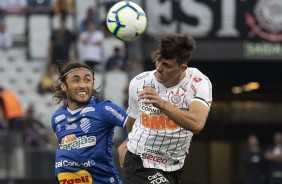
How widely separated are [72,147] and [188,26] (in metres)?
11.3

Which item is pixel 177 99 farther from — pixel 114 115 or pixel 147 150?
pixel 114 115

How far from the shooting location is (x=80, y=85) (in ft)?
23.3

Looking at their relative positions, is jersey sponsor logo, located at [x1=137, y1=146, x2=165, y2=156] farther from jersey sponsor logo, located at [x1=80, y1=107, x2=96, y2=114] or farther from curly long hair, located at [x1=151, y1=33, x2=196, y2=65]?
curly long hair, located at [x1=151, y1=33, x2=196, y2=65]

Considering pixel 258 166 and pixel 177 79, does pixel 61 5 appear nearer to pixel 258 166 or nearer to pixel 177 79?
pixel 258 166

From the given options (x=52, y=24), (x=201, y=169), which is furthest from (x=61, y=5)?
(x=201, y=169)

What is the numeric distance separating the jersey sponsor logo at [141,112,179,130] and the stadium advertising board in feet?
37.0

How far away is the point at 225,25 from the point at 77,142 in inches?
453

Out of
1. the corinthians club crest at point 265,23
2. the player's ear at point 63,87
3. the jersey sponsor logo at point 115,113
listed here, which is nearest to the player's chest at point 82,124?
the jersey sponsor logo at point 115,113

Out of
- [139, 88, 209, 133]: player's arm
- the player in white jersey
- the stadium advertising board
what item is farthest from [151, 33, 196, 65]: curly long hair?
the stadium advertising board

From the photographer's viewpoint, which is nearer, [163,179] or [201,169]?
[163,179]

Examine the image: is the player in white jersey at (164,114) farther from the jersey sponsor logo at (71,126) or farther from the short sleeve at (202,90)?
the jersey sponsor logo at (71,126)

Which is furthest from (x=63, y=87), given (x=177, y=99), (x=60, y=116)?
(x=177, y=99)

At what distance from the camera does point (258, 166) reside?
18953mm

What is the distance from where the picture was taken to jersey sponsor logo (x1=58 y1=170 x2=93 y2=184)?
7090 millimetres
